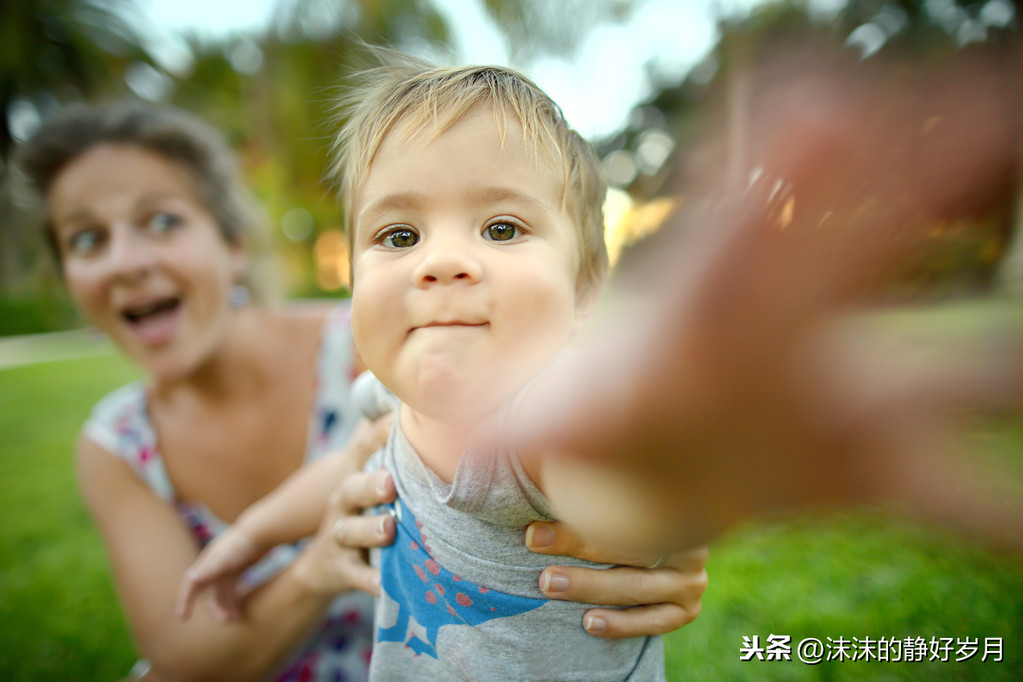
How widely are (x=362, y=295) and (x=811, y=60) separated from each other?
1.84 feet

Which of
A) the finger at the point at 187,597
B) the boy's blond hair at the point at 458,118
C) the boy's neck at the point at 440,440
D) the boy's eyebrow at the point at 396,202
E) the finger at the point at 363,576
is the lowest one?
the finger at the point at 187,597

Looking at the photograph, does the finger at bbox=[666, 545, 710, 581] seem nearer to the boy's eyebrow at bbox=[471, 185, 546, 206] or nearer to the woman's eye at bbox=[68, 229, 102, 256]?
the boy's eyebrow at bbox=[471, 185, 546, 206]

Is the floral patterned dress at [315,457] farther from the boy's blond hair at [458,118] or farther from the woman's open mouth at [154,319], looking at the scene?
the boy's blond hair at [458,118]

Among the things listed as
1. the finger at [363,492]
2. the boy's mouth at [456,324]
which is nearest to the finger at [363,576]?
the finger at [363,492]

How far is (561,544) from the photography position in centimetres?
87

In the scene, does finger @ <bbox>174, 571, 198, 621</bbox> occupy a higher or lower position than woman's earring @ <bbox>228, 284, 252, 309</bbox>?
lower

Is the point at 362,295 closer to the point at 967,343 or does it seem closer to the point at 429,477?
the point at 429,477

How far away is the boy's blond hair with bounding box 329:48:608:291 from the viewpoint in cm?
81

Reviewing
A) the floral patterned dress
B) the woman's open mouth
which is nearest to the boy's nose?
the floral patterned dress

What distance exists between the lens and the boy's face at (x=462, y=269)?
0.73 meters

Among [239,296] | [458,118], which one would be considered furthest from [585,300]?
[239,296]

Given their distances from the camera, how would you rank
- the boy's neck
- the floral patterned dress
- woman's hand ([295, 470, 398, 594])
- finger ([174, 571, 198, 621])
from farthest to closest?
1. the floral patterned dress
2. finger ([174, 571, 198, 621])
3. woman's hand ([295, 470, 398, 594])
4. the boy's neck

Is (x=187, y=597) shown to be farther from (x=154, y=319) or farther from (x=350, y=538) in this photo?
(x=154, y=319)

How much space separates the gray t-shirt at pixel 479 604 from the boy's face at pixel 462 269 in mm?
171
